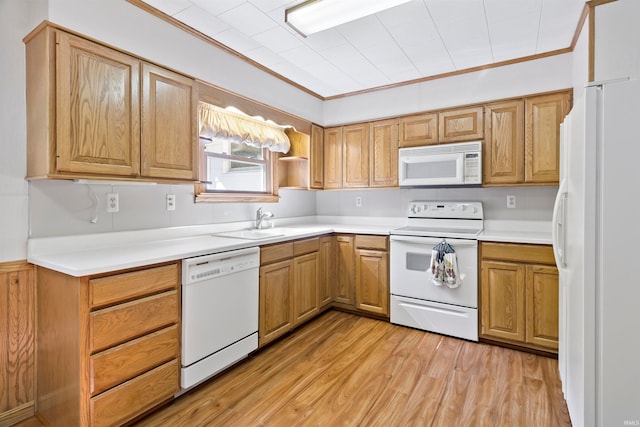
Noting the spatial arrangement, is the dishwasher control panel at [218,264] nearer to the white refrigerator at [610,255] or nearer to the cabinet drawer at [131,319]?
the cabinet drawer at [131,319]

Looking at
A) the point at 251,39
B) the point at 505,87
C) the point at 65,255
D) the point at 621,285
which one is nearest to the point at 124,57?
the point at 251,39

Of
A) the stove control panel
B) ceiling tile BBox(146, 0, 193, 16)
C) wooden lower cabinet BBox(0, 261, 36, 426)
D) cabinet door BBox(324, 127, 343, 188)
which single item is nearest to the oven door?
the stove control panel

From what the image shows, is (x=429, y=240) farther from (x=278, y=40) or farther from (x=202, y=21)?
(x=202, y=21)

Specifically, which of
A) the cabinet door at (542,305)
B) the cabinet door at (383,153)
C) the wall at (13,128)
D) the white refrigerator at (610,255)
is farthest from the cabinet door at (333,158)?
the wall at (13,128)

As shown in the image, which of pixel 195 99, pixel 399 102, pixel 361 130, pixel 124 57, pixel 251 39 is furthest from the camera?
pixel 361 130

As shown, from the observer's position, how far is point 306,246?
10.1 ft

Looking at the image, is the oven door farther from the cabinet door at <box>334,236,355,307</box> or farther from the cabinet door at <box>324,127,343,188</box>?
the cabinet door at <box>324,127,343,188</box>

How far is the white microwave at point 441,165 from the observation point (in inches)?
120

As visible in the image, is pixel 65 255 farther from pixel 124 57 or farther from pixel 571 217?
pixel 571 217

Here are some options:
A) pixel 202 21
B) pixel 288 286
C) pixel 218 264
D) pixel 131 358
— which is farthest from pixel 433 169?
pixel 131 358

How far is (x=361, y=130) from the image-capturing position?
376cm

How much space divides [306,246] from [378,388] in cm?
136

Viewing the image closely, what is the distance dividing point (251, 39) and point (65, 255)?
1.97m

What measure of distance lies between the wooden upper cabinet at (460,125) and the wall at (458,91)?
9 centimetres
